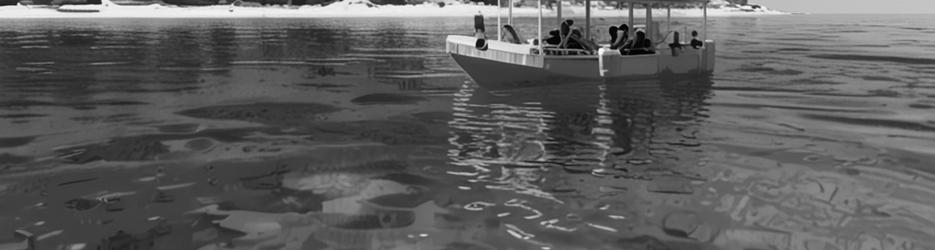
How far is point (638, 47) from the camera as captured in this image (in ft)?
70.2

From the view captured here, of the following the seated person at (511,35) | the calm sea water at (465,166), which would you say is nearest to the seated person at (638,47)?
the calm sea water at (465,166)

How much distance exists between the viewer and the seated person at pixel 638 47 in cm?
2107

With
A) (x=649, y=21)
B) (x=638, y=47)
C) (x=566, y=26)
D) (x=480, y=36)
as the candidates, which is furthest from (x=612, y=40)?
(x=480, y=36)

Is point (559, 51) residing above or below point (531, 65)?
above

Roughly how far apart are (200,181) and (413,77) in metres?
14.7

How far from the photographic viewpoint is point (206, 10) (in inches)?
4690

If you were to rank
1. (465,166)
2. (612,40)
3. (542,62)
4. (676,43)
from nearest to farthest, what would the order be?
(465,166), (542,62), (612,40), (676,43)

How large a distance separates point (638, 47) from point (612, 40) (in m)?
0.91

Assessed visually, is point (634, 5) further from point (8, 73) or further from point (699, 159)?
point (8, 73)

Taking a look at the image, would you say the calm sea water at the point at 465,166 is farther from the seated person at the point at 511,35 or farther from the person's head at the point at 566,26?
the seated person at the point at 511,35

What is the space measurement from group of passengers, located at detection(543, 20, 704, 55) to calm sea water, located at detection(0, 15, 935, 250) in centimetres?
118

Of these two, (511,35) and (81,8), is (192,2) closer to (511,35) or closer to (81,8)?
(81,8)

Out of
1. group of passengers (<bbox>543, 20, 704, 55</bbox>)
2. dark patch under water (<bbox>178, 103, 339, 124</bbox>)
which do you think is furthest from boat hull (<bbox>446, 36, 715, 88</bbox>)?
dark patch under water (<bbox>178, 103, 339, 124</bbox>)

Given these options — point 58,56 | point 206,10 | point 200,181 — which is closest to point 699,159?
point 200,181
